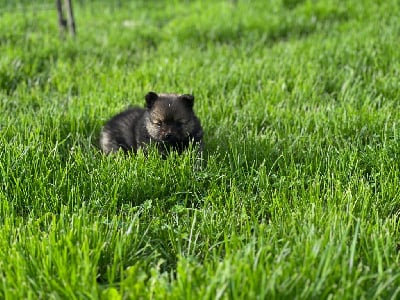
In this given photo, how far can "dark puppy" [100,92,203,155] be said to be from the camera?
4773 mm

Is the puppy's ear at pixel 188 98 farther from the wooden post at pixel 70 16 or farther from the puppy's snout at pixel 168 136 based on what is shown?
the wooden post at pixel 70 16

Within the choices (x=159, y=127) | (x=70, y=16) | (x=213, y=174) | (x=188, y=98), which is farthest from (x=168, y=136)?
(x=70, y=16)

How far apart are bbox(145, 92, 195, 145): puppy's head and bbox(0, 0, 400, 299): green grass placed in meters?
0.26

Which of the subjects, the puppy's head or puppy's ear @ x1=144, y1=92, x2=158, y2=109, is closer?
the puppy's head

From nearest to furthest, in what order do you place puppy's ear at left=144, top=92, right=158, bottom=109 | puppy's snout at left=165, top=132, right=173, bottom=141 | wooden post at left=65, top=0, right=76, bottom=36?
puppy's snout at left=165, top=132, right=173, bottom=141 < puppy's ear at left=144, top=92, right=158, bottom=109 < wooden post at left=65, top=0, right=76, bottom=36

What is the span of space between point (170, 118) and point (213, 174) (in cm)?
90

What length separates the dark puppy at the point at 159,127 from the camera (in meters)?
4.77

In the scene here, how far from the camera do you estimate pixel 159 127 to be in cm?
480

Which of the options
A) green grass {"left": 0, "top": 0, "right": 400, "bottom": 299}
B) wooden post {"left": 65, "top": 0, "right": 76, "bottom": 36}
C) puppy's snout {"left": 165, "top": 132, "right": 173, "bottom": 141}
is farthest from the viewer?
wooden post {"left": 65, "top": 0, "right": 76, "bottom": 36}

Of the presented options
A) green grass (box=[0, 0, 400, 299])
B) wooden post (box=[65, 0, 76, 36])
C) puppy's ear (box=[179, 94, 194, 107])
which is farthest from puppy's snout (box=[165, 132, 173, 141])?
wooden post (box=[65, 0, 76, 36])

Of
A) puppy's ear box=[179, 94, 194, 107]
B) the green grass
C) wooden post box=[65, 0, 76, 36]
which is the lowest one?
the green grass

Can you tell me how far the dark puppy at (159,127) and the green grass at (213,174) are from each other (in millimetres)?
203

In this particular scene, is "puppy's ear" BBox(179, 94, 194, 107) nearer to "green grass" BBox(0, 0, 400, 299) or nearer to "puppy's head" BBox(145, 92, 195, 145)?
"puppy's head" BBox(145, 92, 195, 145)

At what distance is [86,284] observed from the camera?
2.73m
